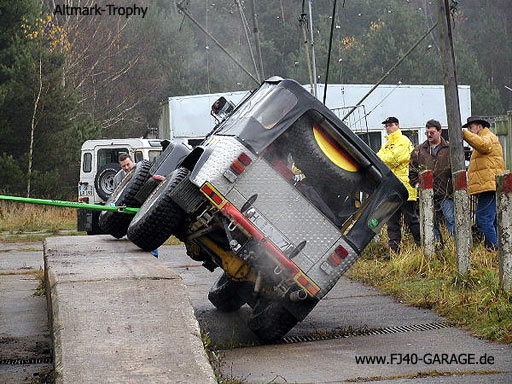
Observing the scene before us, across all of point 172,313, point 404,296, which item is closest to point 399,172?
point 404,296

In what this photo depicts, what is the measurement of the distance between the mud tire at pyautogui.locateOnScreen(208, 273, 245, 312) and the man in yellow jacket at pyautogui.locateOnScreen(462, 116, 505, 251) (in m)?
3.38

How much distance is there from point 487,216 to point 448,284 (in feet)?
6.94

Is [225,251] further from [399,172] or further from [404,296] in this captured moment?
[399,172]

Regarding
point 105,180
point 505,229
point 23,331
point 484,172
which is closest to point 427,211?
point 484,172

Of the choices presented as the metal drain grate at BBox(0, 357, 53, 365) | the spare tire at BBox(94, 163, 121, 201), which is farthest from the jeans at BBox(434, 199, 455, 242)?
the spare tire at BBox(94, 163, 121, 201)

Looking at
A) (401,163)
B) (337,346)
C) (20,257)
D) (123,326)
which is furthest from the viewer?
(20,257)

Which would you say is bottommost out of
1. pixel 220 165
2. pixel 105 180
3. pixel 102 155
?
pixel 102 155

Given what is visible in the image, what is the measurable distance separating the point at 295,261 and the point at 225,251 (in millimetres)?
804

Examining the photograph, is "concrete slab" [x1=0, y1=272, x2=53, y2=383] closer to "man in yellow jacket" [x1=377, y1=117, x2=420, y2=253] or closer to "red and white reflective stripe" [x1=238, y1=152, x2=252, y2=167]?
"red and white reflective stripe" [x1=238, y1=152, x2=252, y2=167]

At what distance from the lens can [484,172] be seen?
11.1m

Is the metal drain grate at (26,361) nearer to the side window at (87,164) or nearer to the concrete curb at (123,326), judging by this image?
the concrete curb at (123,326)

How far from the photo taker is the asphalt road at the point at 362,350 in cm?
611

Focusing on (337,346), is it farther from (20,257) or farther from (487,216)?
(20,257)

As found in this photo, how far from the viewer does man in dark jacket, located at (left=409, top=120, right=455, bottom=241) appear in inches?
460
